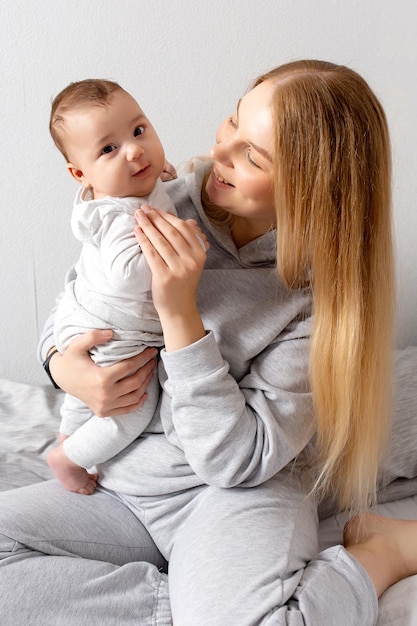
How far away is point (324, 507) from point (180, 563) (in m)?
0.37

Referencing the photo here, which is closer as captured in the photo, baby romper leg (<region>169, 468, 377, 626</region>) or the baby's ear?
baby romper leg (<region>169, 468, 377, 626</region>)

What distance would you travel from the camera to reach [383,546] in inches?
52.9

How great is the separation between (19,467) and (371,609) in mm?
790

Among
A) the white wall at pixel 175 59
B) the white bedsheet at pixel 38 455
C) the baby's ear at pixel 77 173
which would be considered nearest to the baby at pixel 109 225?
the baby's ear at pixel 77 173

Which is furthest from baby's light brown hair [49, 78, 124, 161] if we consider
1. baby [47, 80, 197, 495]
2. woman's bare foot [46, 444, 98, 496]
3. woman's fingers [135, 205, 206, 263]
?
woman's bare foot [46, 444, 98, 496]

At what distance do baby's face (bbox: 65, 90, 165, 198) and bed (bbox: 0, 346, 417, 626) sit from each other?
0.69 meters

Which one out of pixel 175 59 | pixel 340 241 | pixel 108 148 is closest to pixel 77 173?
pixel 108 148

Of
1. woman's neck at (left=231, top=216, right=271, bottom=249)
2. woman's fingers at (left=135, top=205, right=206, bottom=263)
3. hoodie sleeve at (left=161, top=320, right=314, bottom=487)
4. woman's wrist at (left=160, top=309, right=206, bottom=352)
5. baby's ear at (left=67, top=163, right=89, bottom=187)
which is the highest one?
baby's ear at (left=67, top=163, right=89, bottom=187)

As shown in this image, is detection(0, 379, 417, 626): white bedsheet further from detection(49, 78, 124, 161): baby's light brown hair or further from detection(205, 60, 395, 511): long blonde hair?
detection(49, 78, 124, 161): baby's light brown hair

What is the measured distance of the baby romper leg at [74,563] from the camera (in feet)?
3.94

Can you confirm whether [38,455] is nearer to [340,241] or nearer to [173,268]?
[173,268]

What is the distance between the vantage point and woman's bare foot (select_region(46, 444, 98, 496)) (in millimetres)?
1400

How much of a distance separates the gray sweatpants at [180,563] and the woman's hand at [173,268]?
0.93 ft

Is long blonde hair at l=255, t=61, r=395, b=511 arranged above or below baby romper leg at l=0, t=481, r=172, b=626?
above
